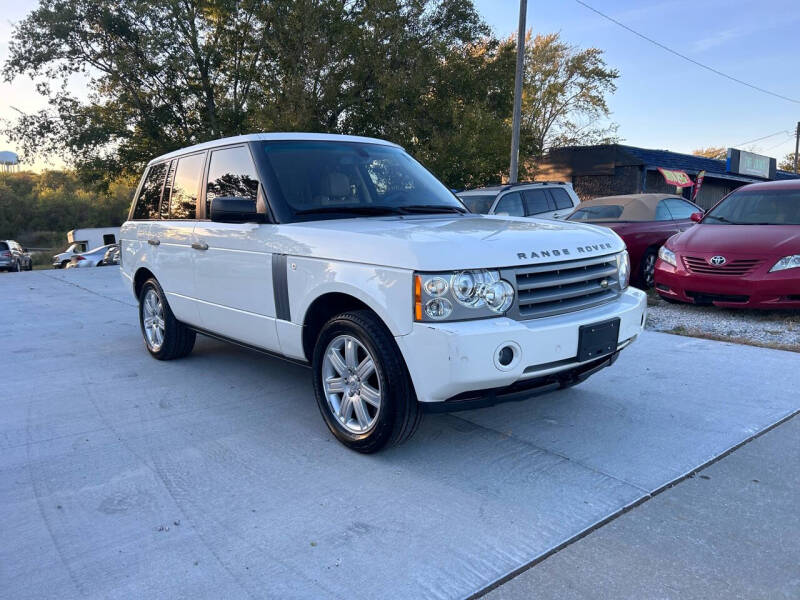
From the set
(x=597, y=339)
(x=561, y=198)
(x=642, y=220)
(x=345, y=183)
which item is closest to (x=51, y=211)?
(x=561, y=198)

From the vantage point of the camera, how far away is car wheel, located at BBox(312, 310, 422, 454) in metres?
3.03

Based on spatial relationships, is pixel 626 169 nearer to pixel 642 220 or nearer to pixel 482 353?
pixel 642 220

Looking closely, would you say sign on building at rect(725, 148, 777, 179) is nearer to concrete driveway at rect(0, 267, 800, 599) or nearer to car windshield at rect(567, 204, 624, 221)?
car windshield at rect(567, 204, 624, 221)

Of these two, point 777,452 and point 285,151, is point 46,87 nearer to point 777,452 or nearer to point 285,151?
point 285,151

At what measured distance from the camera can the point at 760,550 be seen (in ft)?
7.86

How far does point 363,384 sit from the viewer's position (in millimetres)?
3262

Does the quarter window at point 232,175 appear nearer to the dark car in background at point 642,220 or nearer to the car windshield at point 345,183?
the car windshield at point 345,183

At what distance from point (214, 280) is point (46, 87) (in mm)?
25632

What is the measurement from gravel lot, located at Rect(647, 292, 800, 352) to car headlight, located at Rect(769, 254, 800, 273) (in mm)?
621

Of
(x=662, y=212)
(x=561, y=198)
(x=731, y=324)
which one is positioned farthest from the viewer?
(x=561, y=198)

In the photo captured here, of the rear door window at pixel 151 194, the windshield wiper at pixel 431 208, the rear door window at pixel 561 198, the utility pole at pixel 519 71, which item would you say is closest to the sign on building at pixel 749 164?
the utility pole at pixel 519 71

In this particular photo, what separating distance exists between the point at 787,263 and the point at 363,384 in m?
5.57

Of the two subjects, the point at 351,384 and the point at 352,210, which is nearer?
the point at 351,384

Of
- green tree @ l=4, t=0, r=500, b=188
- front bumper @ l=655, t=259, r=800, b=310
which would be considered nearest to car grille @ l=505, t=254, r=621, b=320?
front bumper @ l=655, t=259, r=800, b=310
